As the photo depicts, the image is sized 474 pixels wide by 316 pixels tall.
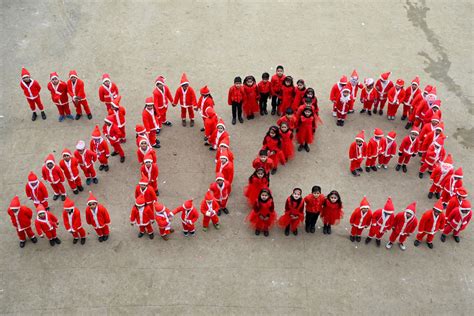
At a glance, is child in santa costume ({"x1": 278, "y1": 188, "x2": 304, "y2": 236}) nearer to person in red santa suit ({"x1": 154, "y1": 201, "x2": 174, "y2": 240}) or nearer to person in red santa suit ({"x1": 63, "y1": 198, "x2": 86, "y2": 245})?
person in red santa suit ({"x1": 154, "y1": 201, "x2": 174, "y2": 240})

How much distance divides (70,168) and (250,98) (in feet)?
14.6

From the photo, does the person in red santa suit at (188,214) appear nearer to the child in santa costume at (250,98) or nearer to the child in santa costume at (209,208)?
the child in santa costume at (209,208)

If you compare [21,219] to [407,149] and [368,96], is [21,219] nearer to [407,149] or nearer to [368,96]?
[407,149]

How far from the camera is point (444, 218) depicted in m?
8.64

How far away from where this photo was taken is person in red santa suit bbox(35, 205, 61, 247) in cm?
843

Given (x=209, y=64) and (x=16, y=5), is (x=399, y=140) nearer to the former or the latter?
(x=209, y=64)

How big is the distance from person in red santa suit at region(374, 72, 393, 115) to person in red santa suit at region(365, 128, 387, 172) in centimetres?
176

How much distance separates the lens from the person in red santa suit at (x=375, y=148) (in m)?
10.0

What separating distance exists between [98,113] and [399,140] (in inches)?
293

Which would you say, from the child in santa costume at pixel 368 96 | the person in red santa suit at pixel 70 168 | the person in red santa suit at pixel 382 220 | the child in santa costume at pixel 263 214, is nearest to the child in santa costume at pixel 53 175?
the person in red santa suit at pixel 70 168

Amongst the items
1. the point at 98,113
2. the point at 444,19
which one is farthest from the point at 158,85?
the point at 444,19

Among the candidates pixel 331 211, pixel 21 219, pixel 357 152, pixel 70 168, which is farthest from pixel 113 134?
pixel 357 152

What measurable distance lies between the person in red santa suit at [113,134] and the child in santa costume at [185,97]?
1.63 m

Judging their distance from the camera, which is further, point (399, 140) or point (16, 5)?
point (16, 5)
